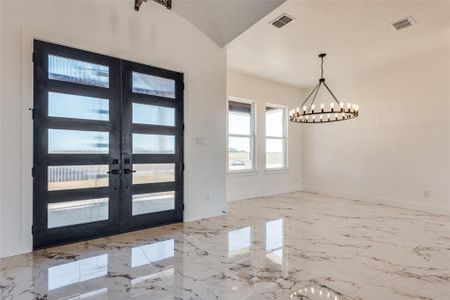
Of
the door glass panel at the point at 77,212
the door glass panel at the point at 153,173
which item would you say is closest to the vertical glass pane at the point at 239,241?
the door glass panel at the point at 153,173

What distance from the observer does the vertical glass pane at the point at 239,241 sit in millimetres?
2998

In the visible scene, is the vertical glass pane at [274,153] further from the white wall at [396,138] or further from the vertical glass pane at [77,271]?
the vertical glass pane at [77,271]

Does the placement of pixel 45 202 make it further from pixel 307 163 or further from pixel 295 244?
pixel 307 163

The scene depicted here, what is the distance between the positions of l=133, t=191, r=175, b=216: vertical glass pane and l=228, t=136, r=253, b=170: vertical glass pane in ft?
7.22

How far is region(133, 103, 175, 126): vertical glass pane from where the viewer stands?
3705mm

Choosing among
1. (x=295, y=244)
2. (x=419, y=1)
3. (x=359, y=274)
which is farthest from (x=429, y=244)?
(x=419, y=1)

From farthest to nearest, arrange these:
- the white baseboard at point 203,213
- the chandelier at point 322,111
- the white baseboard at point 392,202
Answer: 1. the white baseboard at point 392,202
2. the chandelier at point 322,111
3. the white baseboard at point 203,213

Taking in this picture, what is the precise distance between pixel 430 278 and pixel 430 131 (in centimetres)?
366

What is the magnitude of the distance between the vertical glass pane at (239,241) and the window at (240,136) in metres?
2.33

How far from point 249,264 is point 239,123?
4013mm

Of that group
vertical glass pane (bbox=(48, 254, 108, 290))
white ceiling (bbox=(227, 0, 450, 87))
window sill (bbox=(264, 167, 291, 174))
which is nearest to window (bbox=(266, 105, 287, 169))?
window sill (bbox=(264, 167, 291, 174))

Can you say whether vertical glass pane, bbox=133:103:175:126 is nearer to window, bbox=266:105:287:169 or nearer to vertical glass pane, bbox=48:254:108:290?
vertical glass pane, bbox=48:254:108:290

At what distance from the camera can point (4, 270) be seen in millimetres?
2477

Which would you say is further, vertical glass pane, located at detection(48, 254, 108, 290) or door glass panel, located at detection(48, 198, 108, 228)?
door glass panel, located at detection(48, 198, 108, 228)
